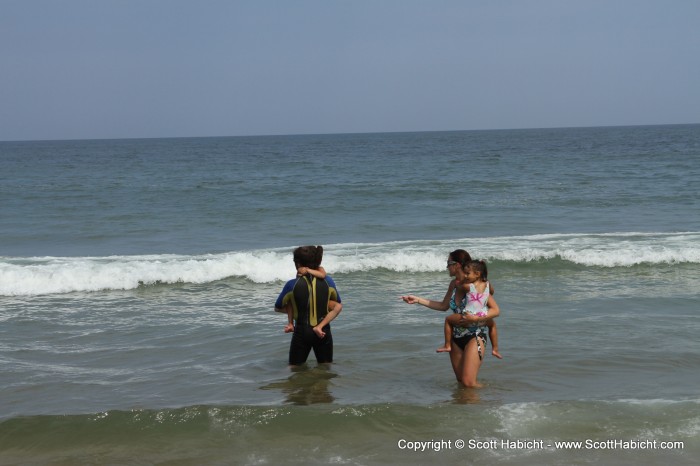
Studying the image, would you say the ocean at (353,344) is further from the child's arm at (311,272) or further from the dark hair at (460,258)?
the dark hair at (460,258)

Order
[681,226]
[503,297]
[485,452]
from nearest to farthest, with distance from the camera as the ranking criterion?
1. [485,452]
2. [503,297]
3. [681,226]

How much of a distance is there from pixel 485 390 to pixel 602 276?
706 cm

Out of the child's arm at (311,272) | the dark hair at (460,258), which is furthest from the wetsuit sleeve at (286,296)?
the dark hair at (460,258)

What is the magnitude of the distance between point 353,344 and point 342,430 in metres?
2.80

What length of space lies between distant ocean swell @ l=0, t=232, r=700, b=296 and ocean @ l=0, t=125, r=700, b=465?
0.18 ft

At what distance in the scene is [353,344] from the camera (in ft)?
29.3

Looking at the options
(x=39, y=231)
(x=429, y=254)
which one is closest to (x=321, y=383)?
(x=429, y=254)

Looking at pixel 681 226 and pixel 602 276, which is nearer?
pixel 602 276

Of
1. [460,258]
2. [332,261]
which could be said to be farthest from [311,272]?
[332,261]

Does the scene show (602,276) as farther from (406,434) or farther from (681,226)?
(406,434)

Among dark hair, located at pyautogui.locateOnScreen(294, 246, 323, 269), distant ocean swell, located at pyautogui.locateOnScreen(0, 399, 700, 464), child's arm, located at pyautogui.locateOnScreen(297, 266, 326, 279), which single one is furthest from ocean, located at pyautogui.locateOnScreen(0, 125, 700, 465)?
dark hair, located at pyautogui.locateOnScreen(294, 246, 323, 269)

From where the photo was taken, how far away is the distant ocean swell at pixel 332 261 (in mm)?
13536

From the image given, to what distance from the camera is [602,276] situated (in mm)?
13430

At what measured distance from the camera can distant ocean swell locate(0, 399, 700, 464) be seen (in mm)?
5809
